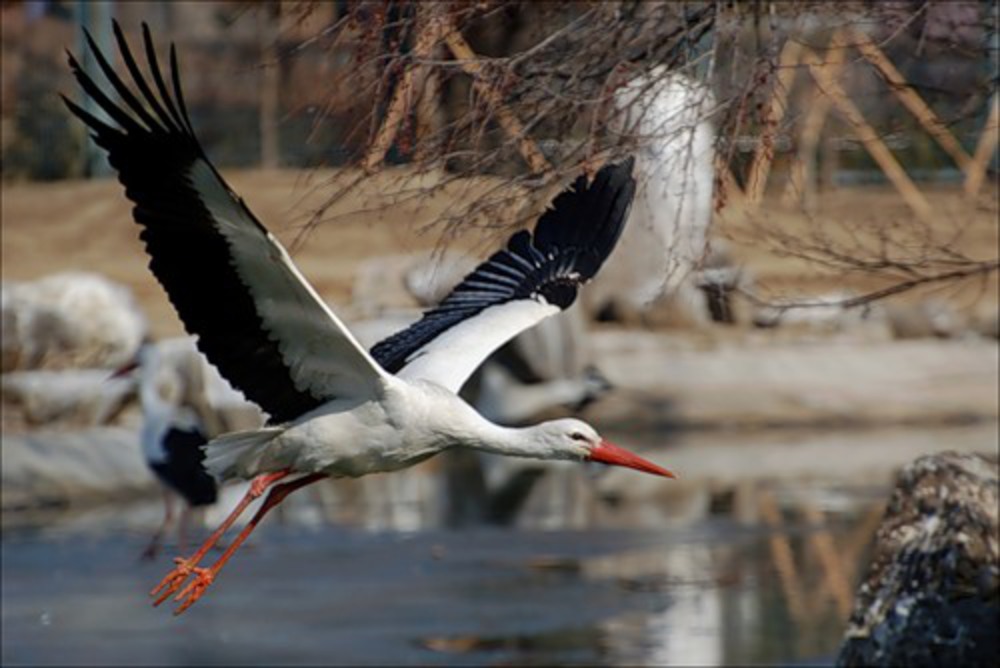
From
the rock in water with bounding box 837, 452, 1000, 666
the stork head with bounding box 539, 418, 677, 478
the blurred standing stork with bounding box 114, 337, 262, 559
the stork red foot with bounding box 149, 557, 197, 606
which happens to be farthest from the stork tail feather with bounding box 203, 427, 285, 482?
the blurred standing stork with bounding box 114, 337, 262, 559

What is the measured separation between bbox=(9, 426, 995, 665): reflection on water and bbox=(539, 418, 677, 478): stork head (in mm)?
2458

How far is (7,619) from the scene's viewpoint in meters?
11.7

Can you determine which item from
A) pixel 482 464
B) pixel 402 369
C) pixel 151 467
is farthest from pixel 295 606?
pixel 482 464

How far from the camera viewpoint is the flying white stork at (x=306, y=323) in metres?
7.00

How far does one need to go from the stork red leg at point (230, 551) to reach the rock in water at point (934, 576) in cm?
213

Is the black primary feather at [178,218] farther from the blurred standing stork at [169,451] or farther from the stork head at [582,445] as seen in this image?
the blurred standing stork at [169,451]

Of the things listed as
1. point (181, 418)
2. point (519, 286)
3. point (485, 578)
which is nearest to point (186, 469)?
point (181, 418)

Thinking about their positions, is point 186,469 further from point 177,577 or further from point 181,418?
point 177,577

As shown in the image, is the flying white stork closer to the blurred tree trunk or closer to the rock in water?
the rock in water

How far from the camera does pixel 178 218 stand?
23.4ft

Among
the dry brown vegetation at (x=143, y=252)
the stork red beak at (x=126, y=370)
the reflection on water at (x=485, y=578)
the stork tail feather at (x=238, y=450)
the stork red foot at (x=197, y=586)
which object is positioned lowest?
the dry brown vegetation at (x=143, y=252)

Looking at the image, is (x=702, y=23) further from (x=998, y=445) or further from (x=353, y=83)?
(x=998, y=445)

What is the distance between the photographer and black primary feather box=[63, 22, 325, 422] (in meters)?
6.80

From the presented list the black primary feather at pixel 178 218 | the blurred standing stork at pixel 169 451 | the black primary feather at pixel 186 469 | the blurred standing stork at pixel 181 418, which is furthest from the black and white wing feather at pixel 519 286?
the black primary feather at pixel 186 469
